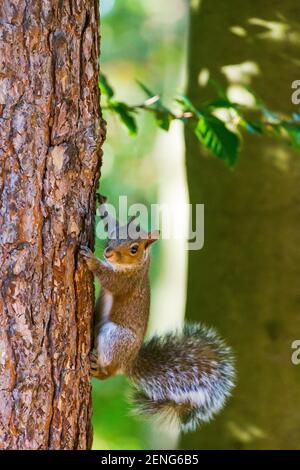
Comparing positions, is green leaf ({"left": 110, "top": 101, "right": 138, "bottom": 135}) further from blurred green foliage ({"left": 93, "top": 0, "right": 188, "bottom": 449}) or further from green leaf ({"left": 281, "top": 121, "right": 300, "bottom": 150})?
blurred green foliage ({"left": 93, "top": 0, "right": 188, "bottom": 449})

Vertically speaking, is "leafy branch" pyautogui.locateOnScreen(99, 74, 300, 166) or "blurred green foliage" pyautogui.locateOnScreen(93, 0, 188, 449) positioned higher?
"blurred green foliage" pyautogui.locateOnScreen(93, 0, 188, 449)

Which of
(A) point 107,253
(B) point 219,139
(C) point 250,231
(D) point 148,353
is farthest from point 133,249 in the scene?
(C) point 250,231

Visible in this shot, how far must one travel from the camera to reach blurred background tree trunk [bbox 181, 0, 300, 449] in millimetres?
3424

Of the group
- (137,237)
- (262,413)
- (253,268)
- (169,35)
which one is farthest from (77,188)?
(169,35)

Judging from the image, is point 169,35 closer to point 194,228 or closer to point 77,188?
point 194,228

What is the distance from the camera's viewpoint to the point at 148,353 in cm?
285

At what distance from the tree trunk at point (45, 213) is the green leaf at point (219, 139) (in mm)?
562

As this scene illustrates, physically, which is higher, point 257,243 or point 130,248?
point 257,243

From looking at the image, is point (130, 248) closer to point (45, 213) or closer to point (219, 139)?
point (219, 139)

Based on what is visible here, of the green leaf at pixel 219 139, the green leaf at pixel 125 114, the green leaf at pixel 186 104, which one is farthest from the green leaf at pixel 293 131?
the green leaf at pixel 125 114

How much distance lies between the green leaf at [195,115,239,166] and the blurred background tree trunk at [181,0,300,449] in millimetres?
747

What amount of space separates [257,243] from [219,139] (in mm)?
844

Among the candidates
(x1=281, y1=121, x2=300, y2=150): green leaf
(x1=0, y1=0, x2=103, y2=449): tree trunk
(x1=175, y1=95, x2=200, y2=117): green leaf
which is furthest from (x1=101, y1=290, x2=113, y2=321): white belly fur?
(x1=281, y1=121, x2=300, y2=150): green leaf
